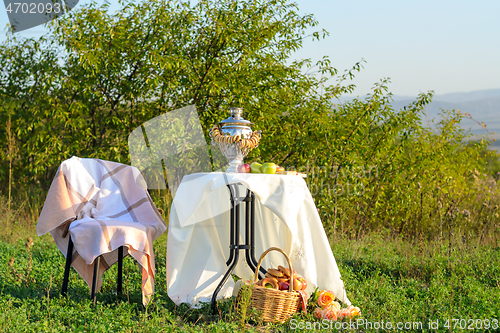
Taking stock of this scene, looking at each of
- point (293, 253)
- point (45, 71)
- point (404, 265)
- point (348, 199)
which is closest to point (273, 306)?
point (293, 253)

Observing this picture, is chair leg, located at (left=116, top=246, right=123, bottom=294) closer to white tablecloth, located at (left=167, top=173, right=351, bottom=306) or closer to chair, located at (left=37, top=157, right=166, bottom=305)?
chair, located at (left=37, top=157, right=166, bottom=305)

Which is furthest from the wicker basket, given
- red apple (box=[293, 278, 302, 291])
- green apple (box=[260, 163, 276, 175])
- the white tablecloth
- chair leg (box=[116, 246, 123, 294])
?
chair leg (box=[116, 246, 123, 294])

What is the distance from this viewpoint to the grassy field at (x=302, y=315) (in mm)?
2355

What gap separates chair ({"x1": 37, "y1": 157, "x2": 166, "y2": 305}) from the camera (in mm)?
2586

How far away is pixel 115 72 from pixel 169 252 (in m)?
3.13

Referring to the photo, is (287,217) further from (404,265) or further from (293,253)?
(404,265)

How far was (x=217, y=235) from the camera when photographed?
2.92 metres

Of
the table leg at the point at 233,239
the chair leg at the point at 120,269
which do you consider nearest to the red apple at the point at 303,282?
the table leg at the point at 233,239

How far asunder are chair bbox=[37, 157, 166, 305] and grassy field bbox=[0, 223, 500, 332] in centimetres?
21

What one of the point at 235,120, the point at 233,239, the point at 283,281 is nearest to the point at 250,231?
the point at 233,239

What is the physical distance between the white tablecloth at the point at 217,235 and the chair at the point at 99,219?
0.22 metres

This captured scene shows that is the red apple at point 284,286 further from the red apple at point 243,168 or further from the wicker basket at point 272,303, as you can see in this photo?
the red apple at point 243,168

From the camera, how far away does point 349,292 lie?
307cm

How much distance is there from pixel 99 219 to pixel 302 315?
57.3 inches
